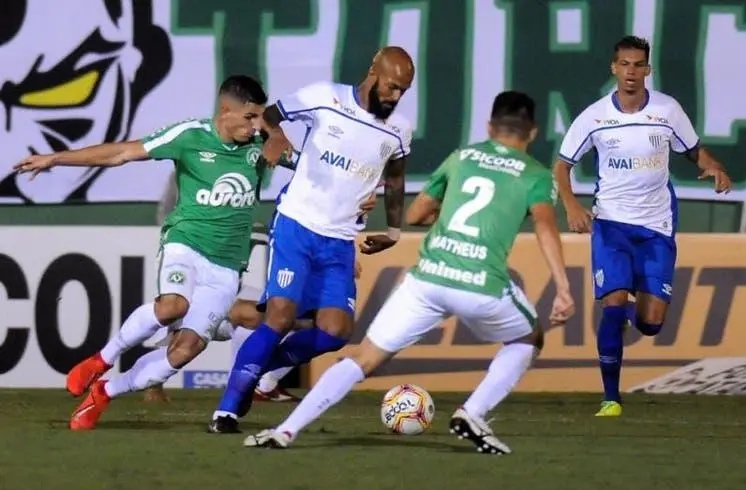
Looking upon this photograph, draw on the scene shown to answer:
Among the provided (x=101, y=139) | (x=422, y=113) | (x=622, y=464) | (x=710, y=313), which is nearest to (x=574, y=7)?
(x=422, y=113)

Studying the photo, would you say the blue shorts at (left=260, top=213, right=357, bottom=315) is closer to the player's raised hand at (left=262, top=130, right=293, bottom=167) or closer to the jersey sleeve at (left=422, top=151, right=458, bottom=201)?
the player's raised hand at (left=262, top=130, right=293, bottom=167)

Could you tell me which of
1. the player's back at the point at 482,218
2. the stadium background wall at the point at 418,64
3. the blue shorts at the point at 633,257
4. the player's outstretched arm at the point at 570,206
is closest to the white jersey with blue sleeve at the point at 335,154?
the player's back at the point at 482,218

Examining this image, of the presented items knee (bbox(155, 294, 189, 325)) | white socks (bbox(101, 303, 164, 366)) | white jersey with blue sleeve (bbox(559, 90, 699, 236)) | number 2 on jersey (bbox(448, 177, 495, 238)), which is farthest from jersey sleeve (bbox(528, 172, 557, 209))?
white jersey with blue sleeve (bbox(559, 90, 699, 236))

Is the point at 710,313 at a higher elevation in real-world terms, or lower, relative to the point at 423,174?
lower

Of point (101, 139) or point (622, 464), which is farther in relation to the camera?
point (101, 139)

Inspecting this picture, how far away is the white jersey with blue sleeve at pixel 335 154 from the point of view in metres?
9.51

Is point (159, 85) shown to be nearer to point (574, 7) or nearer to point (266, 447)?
point (574, 7)

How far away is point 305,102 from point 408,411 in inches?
66.6

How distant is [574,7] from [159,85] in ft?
10.7

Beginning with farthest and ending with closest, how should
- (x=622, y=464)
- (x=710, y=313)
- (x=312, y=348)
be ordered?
(x=710, y=313), (x=312, y=348), (x=622, y=464)

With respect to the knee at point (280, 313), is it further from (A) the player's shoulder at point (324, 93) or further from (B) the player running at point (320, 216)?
(A) the player's shoulder at point (324, 93)

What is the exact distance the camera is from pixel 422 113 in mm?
14188

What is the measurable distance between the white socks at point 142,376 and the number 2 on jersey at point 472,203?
Result: 2342 mm

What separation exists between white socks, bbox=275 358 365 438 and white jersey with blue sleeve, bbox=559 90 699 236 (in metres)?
3.71
